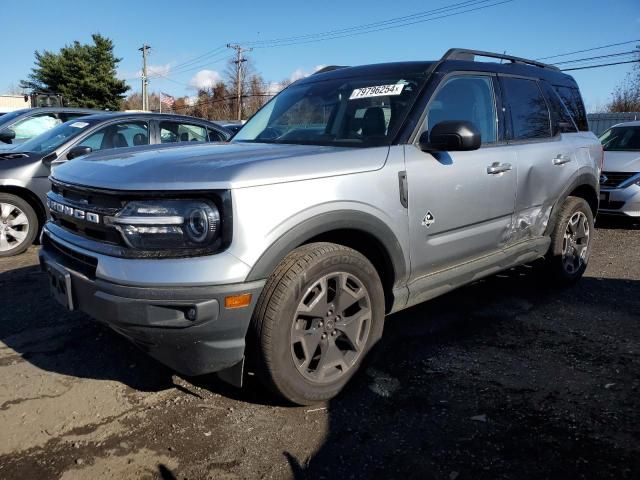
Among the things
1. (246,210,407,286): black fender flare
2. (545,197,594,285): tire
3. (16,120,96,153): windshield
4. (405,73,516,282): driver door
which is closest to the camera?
(246,210,407,286): black fender flare

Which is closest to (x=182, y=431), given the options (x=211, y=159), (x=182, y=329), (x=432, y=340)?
(x=182, y=329)

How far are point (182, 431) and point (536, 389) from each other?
6.55 feet

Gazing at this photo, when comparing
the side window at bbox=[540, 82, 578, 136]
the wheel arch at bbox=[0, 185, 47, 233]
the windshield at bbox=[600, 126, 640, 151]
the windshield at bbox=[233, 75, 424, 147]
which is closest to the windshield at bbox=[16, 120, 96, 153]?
the wheel arch at bbox=[0, 185, 47, 233]

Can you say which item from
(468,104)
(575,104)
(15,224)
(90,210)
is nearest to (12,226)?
(15,224)

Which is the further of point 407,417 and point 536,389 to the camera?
point 536,389

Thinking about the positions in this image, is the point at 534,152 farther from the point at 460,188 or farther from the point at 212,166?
the point at 212,166

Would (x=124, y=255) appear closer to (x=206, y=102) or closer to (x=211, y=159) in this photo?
(x=211, y=159)

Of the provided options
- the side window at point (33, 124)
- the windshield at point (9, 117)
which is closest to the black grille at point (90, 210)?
the side window at point (33, 124)

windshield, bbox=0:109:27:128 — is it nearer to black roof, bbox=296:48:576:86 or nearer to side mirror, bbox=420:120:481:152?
black roof, bbox=296:48:576:86

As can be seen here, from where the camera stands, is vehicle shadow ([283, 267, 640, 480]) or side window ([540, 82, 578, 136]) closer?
vehicle shadow ([283, 267, 640, 480])

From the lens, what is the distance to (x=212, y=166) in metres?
2.51

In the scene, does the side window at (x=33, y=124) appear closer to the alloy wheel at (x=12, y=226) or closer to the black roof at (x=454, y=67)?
the alloy wheel at (x=12, y=226)

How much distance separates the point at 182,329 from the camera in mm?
2355

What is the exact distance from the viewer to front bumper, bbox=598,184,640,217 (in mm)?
8062
